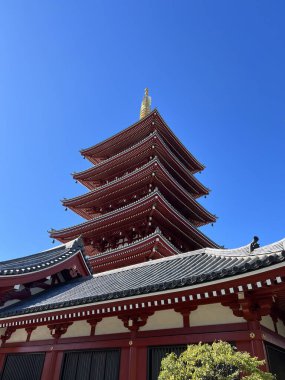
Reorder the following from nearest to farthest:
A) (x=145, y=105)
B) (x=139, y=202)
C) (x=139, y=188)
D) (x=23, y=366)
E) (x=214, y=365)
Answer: (x=214, y=365) → (x=23, y=366) → (x=139, y=202) → (x=139, y=188) → (x=145, y=105)

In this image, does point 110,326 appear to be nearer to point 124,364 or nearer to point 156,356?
point 124,364

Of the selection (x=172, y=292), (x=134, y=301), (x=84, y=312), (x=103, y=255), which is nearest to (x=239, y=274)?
(x=172, y=292)

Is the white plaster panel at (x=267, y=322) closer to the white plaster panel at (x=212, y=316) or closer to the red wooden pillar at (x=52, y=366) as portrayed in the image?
the white plaster panel at (x=212, y=316)

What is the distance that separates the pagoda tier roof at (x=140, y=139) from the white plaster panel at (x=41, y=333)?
14.8 metres

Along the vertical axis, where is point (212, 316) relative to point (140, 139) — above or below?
below

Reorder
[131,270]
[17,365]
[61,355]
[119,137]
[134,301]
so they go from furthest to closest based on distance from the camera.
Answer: [119,137]
[131,270]
[17,365]
[61,355]
[134,301]

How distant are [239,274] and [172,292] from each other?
1.45 m

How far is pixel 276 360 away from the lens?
6172 millimetres

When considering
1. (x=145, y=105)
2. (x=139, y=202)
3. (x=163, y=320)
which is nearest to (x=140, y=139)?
(x=139, y=202)

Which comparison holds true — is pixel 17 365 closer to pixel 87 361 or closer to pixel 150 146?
pixel 87 361

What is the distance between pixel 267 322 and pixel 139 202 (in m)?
10.2

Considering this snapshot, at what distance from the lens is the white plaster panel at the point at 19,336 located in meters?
9.51

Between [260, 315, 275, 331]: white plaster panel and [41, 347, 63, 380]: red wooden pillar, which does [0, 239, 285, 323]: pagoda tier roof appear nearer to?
[260, 315, 275, 331]: white plaster panel

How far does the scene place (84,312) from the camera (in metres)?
7.35
